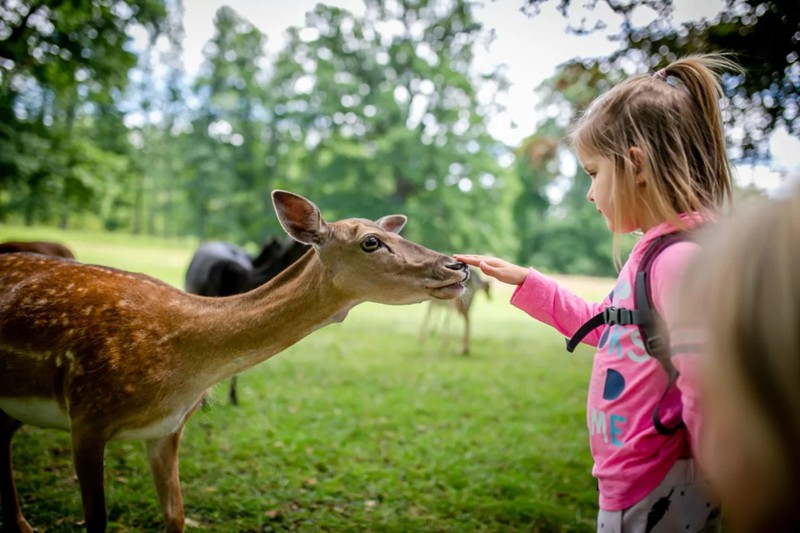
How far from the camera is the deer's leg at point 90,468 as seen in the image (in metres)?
2.06

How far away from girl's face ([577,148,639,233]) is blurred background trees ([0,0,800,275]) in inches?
76.8

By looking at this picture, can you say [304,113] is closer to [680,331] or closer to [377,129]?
[377,129]

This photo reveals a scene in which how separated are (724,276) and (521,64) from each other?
3812mm

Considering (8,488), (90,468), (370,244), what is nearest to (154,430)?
(90,468)

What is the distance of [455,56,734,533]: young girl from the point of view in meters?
1.44

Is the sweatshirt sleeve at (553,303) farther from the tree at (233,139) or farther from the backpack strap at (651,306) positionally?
the tree at (233,139)

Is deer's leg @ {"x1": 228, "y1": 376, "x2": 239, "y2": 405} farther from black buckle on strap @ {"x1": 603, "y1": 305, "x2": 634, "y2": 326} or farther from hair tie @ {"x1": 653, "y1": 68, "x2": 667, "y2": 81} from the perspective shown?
hair tie @ {"x1": 653, "y1": 68, "x2": 667, "y2": 81}

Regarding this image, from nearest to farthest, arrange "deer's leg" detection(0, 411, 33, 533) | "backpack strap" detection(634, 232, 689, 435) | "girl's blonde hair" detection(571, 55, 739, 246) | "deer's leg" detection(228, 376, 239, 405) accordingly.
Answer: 1. "backpack strap" detection(634, 232, 689, 435)
2. "girl's blonde hair" detection(571, 55, 739, 246)
3. "deer's leg" detection(0, 411, 33, 533)
4. "deer's leg" detection(228, 376, 239, 405)

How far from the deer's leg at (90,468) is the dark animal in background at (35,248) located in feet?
4.64

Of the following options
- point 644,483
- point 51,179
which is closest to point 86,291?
point 644,483

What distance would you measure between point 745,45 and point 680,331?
2687 millimetres

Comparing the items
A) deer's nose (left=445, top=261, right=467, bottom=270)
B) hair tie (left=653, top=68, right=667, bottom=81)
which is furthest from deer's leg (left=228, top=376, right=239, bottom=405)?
hair tie (left=653, top=68, right=667, bottom=81)

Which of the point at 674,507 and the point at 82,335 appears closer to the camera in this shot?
the point at 674,507

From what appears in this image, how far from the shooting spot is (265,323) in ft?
7.10
